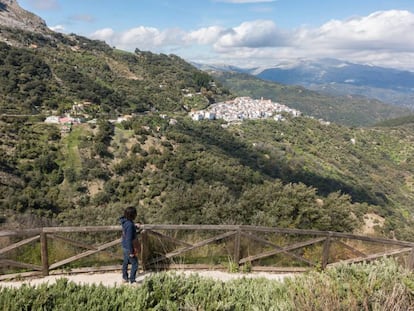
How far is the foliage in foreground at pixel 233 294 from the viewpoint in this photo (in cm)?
292

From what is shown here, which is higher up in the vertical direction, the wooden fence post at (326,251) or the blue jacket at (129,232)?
the blue jacket at (129,232)

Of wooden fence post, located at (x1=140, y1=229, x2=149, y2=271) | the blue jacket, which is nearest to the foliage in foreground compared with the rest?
the blue jacket

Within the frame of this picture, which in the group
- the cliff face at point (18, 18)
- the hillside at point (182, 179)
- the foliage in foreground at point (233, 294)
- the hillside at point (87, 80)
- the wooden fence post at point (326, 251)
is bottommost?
the hillside at point (182, 179)

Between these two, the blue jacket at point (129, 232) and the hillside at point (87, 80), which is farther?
the hillside at point (87, 80)

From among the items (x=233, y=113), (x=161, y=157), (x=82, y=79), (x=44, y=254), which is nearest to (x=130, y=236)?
(x=44, y=254)

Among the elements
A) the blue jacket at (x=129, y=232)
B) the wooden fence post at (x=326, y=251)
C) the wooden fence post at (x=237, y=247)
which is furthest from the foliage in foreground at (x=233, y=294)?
the wooden fence post at (x=326, y=251)

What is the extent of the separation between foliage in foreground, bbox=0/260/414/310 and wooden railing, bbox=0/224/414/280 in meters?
1.70

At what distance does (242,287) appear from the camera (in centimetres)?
370

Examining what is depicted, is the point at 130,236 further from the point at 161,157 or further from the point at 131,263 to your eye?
the point at 161,157

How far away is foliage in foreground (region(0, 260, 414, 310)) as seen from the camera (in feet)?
9.59

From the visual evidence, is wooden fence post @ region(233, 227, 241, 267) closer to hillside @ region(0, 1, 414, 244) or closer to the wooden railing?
the wooden railing

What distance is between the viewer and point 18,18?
91.2 m

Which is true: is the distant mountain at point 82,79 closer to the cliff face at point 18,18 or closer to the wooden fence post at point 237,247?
the cliff face at point 18,18

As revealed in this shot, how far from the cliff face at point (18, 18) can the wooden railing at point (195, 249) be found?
8759 cm
